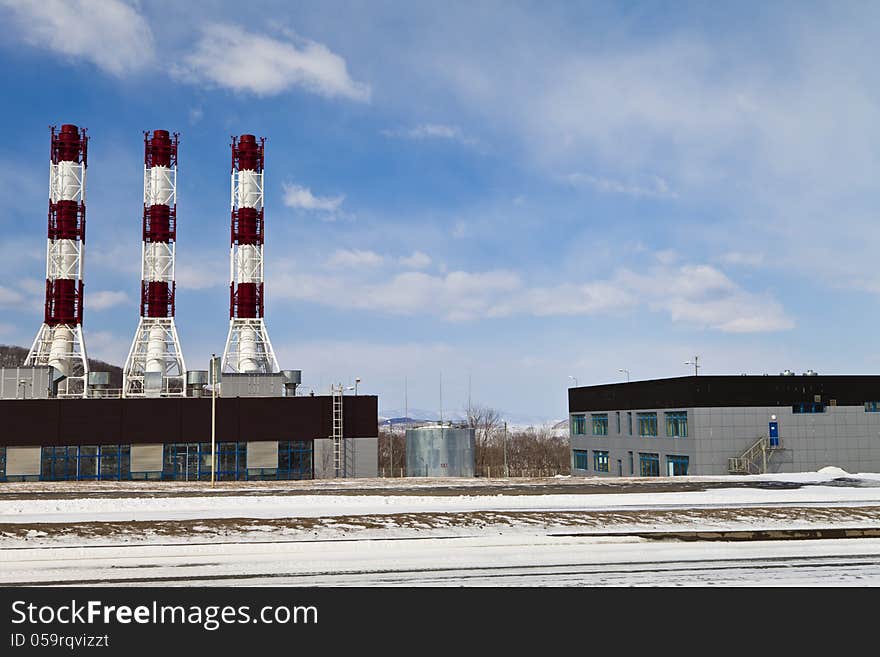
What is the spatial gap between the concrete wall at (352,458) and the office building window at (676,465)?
2262 cm

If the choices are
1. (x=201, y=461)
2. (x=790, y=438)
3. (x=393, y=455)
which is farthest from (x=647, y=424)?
(x=393, y=455)

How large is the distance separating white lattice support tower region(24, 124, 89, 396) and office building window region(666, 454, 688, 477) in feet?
164

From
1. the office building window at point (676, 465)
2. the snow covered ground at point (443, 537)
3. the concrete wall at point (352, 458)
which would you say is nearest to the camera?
the snow covered ground at point (443, 537)

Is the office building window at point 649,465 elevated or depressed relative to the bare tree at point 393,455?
elevated

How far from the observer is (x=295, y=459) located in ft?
168

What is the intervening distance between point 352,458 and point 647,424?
24.9 m

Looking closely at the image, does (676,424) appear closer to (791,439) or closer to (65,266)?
(791,439)

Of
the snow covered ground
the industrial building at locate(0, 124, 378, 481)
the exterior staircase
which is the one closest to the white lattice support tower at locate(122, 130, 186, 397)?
the industrial building at locate(0, 124, 378, 481)

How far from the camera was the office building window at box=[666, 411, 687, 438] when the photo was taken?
5431 cm

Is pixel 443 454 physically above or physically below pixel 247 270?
below

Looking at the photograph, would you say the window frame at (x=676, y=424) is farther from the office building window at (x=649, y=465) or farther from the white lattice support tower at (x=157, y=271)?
the white lattice support tower at (x=157, y=271)

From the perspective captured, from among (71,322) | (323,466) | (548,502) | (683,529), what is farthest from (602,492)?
(71,322)

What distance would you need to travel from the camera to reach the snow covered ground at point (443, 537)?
16.0m

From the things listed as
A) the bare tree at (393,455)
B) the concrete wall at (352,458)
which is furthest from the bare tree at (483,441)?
the concrete wall at (352,458)
